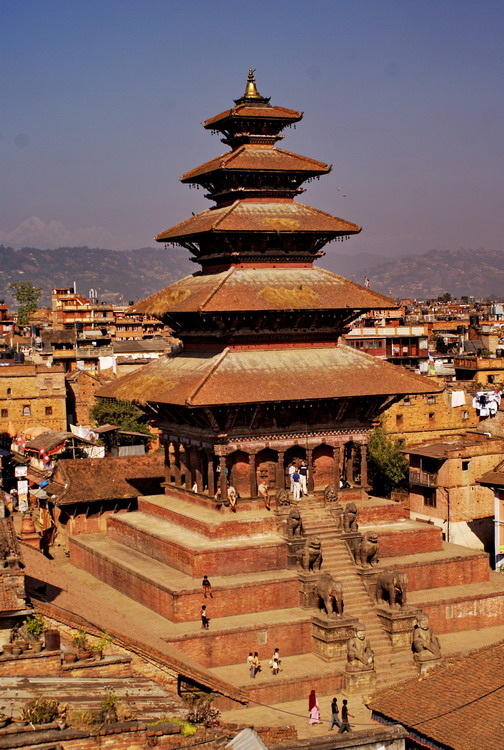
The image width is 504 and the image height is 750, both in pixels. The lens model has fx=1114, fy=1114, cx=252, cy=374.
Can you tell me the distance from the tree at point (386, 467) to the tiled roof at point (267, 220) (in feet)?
65.5

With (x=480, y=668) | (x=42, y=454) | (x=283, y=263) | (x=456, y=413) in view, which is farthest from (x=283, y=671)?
(x=456, y=413)

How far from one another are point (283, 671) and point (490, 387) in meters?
44.6

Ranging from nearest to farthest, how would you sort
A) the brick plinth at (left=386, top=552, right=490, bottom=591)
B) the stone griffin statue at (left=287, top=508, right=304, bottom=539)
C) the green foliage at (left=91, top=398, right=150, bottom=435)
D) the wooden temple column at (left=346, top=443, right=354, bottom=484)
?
the stone griffin statue at (left=287, top=508, right=304, bottom=539) < the brick plinth at (left=386, top=552, right=490, bottom=591) < the wooden temple column at (left=346, top=443, right=354, bottom=484) < the green foliage at (left=91, top=398, right=150, bottom=435)

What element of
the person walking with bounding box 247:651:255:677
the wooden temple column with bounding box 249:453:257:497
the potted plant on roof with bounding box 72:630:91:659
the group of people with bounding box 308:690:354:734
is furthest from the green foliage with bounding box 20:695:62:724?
the wooden temple column with bounding box 249:453:257:497

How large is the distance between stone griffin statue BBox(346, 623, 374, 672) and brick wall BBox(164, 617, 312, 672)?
5.19 ft

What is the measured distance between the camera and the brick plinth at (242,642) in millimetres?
27156

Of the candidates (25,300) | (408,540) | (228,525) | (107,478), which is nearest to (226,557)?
(228,525)

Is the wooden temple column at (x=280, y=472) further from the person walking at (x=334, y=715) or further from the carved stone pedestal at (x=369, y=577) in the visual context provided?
the person walking at (x=334, y=715)

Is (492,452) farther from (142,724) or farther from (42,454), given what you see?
(142,724)

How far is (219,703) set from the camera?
2517 cm

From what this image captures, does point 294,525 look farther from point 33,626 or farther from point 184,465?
point 33,626

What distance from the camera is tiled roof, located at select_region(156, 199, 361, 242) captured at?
3438 cm

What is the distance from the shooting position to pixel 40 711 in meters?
17.7

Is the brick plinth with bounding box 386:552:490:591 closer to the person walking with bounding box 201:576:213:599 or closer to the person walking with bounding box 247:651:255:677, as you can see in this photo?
the person walking with bounding box 201:576:213:599
